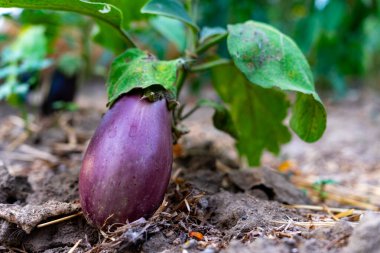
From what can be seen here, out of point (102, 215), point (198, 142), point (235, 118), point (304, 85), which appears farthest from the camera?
point (198, 142)

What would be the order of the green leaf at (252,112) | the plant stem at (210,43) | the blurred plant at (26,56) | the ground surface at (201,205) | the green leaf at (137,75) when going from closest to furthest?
the ground surface at (201,205)
the green leaf at (137,75)
the plant stem at (210,43)
the green leaf at (252,112)
the blurred plant at (26,56)

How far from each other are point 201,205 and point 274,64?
0.33 metres

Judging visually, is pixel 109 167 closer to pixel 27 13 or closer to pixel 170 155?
pixel 170 155

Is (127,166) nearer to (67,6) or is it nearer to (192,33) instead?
(67,6)

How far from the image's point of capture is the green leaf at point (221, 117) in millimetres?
1230

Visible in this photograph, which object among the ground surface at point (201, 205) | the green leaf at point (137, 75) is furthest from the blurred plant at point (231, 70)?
the ground surface at point (201, 205)

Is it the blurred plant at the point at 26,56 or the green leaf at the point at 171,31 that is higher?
the green leaf at the point at 171,31

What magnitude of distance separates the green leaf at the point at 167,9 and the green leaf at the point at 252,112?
0.29m

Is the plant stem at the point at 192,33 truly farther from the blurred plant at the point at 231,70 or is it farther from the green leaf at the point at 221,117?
the green leaf at the point at 221,117

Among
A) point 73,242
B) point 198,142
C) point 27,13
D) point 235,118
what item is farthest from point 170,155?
point 27,13

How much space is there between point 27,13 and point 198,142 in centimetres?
66

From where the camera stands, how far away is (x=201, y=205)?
0.98m

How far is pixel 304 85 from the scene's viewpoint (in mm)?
987

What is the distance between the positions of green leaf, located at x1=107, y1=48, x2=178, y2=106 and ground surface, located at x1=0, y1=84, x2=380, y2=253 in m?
0.23
